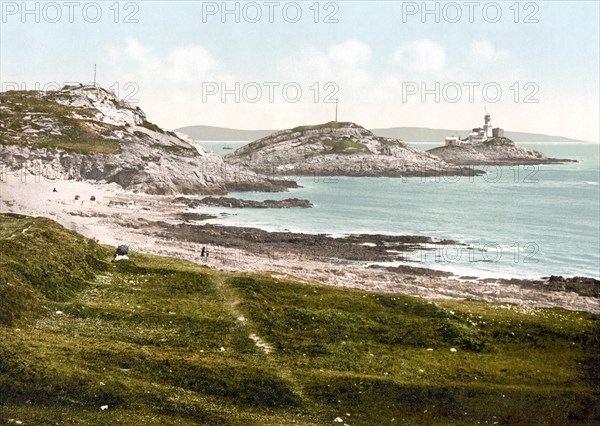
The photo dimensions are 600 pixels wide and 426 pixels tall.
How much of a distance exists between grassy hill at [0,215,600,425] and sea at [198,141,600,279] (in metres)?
32.9

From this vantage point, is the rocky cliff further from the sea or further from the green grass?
the sea

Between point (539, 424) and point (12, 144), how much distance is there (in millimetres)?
116007

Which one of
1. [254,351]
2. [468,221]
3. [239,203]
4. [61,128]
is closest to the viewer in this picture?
[254,351]

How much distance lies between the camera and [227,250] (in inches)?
2768

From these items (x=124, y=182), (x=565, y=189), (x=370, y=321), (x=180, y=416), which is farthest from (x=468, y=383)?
(x=565, y=189)

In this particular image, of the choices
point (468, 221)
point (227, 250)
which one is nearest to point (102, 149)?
point (227, 250)

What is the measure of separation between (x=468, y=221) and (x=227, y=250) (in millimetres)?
56483

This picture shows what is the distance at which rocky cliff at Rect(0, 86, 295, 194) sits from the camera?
120 meters

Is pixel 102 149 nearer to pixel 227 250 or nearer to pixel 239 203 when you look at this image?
pixel 239 203

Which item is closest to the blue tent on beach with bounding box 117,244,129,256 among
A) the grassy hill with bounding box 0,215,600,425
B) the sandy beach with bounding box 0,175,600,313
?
the grassy hill with bounding box 0,215,600,425

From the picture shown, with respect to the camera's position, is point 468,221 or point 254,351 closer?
point 254,351

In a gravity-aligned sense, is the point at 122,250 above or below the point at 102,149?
below

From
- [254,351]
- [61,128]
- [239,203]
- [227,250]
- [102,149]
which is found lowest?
[227,250]

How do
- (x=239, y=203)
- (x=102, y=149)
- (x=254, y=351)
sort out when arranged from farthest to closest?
1. (x=102, y=149)
2. (x=239, y=203)
3. (x=254, y=351)
